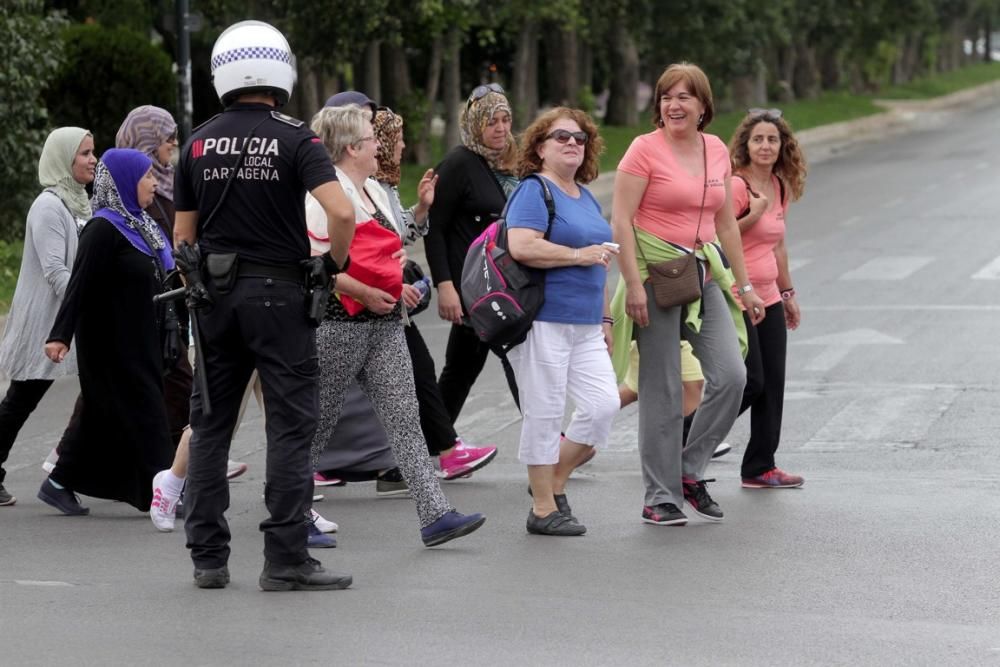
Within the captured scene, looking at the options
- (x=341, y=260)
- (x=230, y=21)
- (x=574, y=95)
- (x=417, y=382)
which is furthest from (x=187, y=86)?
(x=574, y=95)

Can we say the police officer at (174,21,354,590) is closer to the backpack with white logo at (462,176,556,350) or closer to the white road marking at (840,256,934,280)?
the backpack with white logo at (462,176,556,350)

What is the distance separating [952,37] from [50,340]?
8401 cm

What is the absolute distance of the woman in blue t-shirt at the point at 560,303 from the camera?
7.56m

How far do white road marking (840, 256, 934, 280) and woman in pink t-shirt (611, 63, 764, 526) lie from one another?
33.8ft

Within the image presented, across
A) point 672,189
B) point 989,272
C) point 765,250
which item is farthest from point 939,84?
point 672,189

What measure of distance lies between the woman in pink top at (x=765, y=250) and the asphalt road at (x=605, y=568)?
21 centimetres

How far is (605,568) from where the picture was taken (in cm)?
714

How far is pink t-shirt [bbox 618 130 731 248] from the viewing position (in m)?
7.78

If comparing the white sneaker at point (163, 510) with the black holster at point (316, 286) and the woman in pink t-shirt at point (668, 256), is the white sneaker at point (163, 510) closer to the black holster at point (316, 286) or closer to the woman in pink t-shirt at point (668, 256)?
the black holster at point (316, 286)

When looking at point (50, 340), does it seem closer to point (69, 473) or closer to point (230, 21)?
point (69, 473)

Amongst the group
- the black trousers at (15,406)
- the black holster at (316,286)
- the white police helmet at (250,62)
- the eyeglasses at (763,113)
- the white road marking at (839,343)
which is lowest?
the white road marking at (839,343)

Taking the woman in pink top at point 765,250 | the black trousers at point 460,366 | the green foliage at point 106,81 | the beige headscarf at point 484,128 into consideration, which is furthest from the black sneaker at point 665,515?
the green foliage at point 106,81

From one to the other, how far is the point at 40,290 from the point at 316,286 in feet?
8.72

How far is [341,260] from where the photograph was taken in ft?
22.0
